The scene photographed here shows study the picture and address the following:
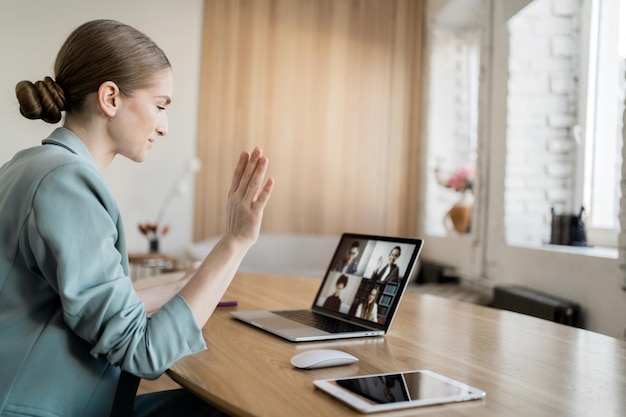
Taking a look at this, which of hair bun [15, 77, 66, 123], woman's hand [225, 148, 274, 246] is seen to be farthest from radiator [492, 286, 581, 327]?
hair bun [15, 77, 66, 123]

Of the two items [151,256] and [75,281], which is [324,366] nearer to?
[75,281]

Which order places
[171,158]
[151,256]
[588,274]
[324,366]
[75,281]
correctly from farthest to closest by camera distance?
1. [171,158]
2. [151,256]
3. [588,274]
4. [324,366]
5. [75,281]

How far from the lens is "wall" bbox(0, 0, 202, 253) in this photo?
421 cm

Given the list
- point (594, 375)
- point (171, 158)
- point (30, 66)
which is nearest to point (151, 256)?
point (171, 158)

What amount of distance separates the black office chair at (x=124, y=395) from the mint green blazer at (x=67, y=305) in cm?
13

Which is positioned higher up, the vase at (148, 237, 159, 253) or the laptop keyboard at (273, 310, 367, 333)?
the laptop keyboard at (273, 310, 367, 333)

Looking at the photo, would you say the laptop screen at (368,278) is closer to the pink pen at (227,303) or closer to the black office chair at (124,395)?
the pink pen at (227,303)

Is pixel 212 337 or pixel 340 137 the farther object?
pixel 340 137

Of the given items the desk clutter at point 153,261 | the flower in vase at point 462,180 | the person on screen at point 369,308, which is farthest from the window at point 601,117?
the desk clutter at point 153,261

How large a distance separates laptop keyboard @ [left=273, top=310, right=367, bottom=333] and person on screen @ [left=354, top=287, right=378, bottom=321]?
1.2 inches

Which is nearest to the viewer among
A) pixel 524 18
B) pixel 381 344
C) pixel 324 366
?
pixel 324 366

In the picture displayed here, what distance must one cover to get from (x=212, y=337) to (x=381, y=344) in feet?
1.18

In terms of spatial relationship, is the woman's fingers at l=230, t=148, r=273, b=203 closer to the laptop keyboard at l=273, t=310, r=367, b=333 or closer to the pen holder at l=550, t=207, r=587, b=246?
the laptop keyboard at l=273, t=310, r=367, b=333

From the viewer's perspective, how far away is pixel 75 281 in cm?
92
